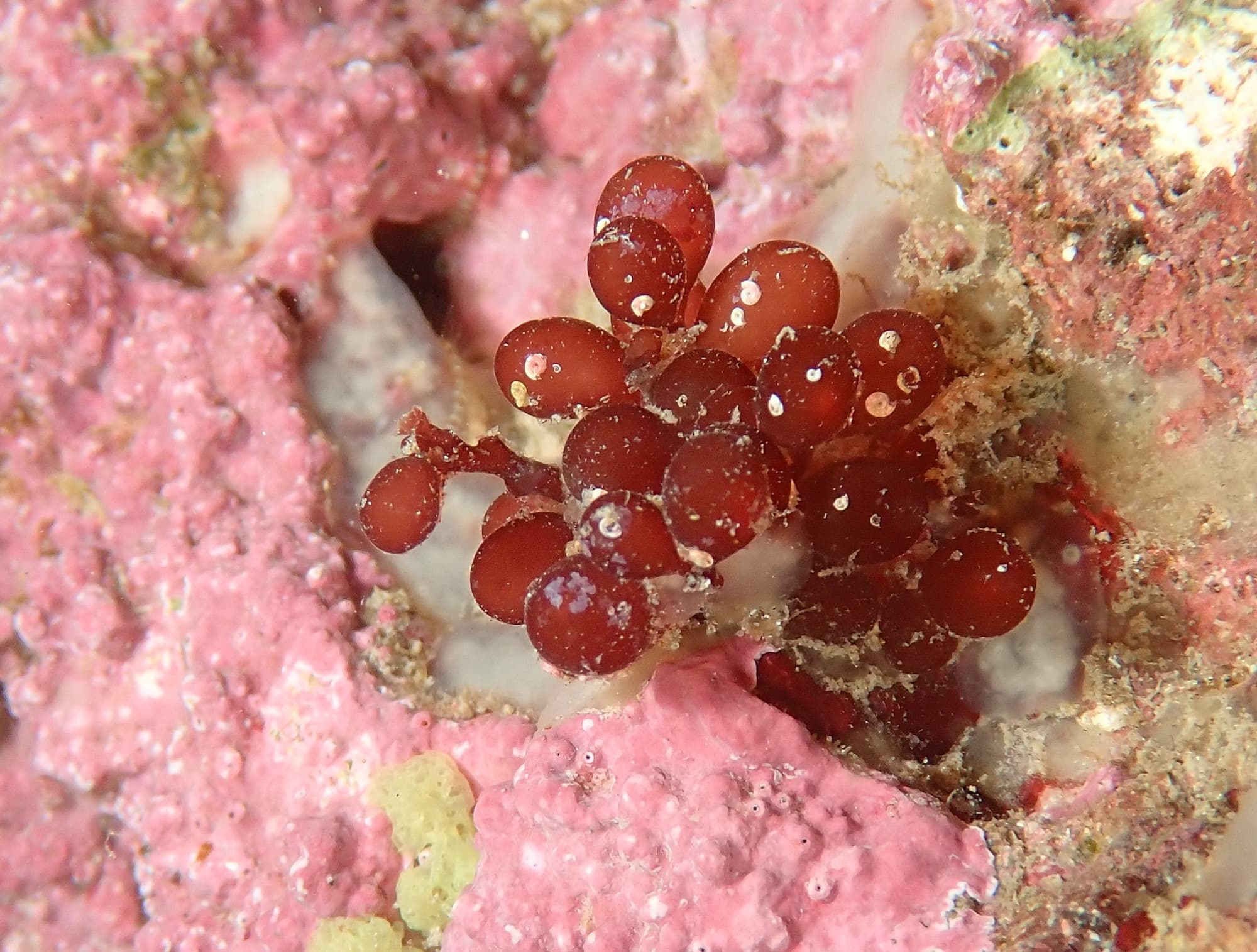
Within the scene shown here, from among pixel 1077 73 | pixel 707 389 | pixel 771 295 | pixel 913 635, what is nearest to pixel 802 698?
pixel 913 635

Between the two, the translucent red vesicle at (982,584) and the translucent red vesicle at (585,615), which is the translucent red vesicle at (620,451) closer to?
the translucent red vesicle at (585,615)

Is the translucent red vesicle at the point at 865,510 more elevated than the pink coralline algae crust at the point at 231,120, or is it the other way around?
the translucent red vesicle at the point at 865,510

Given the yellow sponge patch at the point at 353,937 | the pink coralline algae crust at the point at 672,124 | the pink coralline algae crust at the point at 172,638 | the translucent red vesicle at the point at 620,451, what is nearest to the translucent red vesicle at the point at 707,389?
the translucent red vesicle at the point at 620,451

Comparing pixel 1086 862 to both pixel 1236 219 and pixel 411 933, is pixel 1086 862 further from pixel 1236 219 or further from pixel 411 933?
pixel 411 933

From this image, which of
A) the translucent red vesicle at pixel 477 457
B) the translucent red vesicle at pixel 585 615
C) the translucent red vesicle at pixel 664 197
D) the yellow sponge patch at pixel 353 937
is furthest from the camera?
the yellow sponge patch at pixel 353 937

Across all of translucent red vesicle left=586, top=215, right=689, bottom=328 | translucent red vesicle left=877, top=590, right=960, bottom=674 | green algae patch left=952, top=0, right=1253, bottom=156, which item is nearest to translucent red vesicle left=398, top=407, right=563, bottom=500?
translucent red vesicle left=586, top=215, right=689, bottom=328

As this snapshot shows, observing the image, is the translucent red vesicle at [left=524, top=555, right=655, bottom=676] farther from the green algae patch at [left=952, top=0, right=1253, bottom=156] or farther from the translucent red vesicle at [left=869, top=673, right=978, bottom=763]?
the green algae patch at [left=952, top=0, right=1253, bottom=156]

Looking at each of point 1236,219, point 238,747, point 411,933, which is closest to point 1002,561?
point 1236,219
